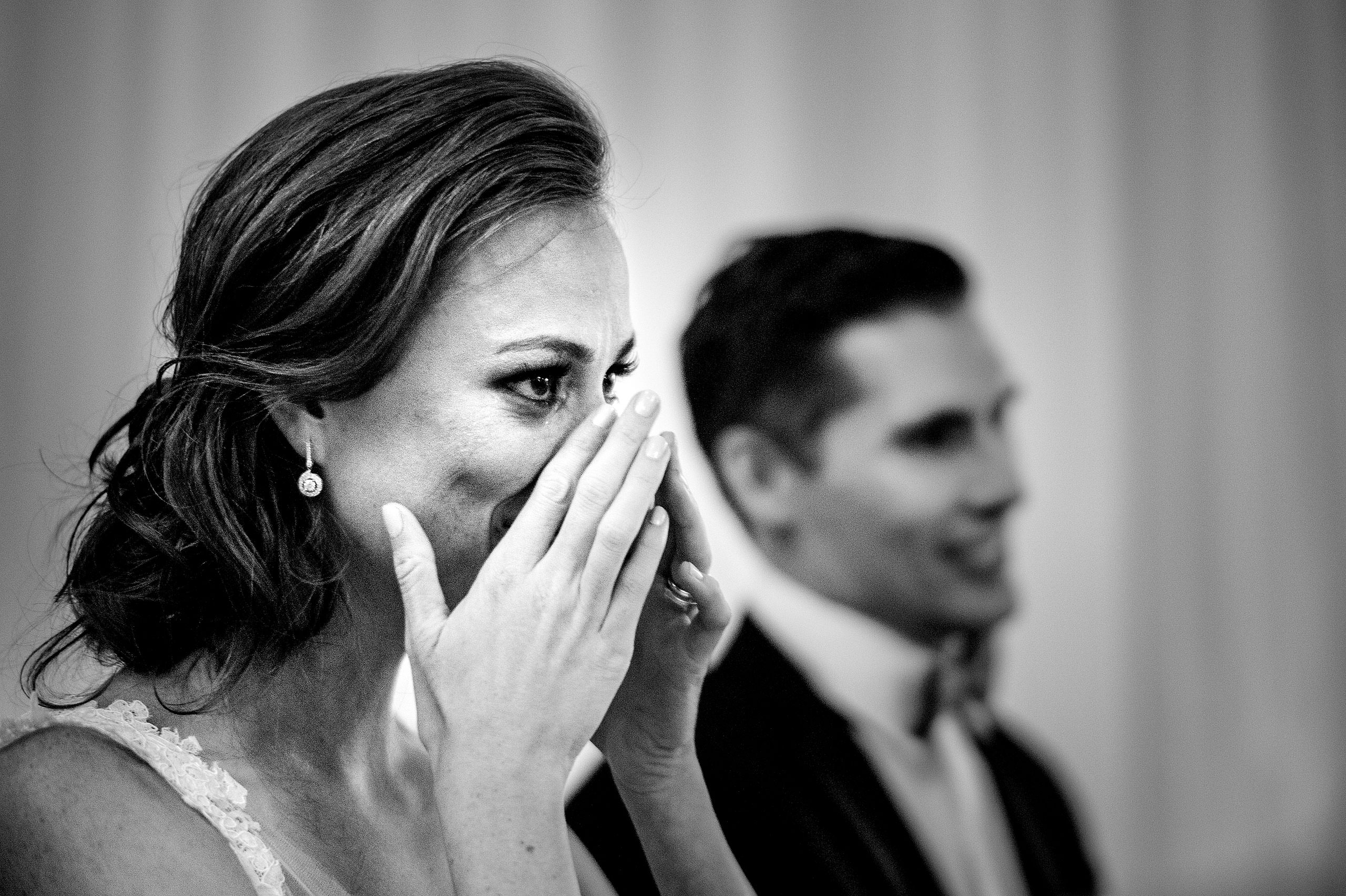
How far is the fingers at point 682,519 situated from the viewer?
1.31 m

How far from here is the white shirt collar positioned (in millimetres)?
1675

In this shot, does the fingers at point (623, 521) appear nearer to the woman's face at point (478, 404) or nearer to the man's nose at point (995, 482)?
the woman's face at point (478, 404)

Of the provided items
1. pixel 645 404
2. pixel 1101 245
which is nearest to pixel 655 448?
pixel 645 404

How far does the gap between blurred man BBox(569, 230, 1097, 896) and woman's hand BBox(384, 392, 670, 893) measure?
1.84 ft

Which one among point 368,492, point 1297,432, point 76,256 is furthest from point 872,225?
point 76,256

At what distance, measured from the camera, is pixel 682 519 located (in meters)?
1.32

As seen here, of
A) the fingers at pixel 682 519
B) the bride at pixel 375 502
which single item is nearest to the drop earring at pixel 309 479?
the bride at pixel 375 502

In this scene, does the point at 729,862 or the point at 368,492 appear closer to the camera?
the point at 368,492

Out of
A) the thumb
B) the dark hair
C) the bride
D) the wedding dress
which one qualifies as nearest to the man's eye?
the bride

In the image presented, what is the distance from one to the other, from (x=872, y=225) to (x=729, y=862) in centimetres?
99

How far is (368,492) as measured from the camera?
1.15 m

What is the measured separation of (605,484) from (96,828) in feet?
1.76

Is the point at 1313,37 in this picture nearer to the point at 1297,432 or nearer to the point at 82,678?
the point at 1297,432

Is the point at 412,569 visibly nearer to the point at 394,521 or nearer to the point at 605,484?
the point at 394,521
